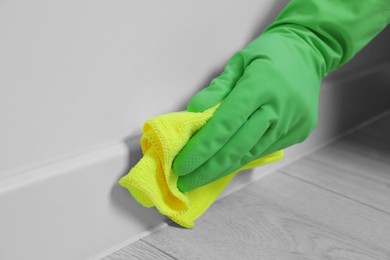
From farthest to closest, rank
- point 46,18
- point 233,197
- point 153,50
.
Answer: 1. point 233,197
2. point 153,50
3. point 46,18

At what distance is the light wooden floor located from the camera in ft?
1.79

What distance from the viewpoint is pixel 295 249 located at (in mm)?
554

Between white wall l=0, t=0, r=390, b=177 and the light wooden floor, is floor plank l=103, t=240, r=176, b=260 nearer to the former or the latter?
the light wooden floor

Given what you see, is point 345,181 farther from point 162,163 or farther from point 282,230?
point 162,163

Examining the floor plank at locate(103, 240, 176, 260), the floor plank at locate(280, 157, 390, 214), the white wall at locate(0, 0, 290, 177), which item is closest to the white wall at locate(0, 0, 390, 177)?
the white wall at locate(0, 0, 290, 177)

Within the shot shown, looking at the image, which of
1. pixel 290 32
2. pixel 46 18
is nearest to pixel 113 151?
pixel 46 18

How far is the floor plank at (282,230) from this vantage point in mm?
547

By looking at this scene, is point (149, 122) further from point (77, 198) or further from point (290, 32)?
point (290, 32)

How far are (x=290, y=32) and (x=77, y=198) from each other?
1.04 ft

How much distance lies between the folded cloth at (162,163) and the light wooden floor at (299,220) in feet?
0.15

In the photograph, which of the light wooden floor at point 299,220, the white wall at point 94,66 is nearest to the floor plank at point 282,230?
the light wooden floor at point 299,220

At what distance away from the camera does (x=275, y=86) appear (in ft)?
1.79

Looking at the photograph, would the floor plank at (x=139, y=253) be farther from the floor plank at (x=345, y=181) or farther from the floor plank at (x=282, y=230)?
the floor plank at (x=345, y=181)

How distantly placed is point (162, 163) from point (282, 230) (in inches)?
6.9
